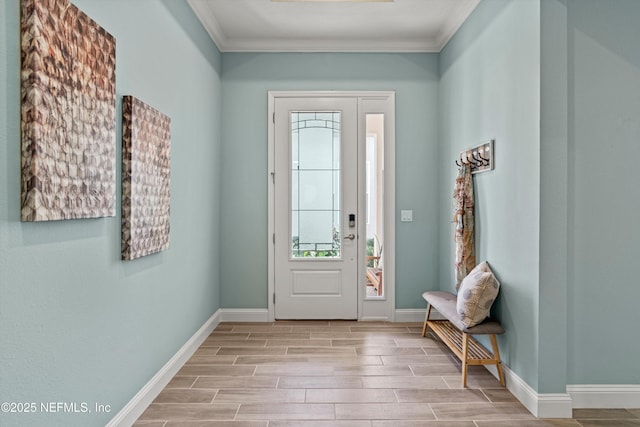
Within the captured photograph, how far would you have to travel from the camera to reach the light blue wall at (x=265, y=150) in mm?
4379

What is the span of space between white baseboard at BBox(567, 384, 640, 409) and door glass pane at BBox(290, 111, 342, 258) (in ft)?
8.00

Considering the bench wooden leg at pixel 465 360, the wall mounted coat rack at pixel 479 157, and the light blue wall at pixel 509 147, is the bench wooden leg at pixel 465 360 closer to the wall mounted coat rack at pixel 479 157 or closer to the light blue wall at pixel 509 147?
the light blue wall at pixel 509 147

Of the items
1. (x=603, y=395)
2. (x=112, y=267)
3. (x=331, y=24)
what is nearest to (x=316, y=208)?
(x=331, y=24)

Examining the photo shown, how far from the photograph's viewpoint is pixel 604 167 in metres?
2.47

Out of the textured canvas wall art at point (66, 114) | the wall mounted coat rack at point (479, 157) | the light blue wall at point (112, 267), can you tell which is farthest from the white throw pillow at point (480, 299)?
the textured canvas wall art at point (66, 114)

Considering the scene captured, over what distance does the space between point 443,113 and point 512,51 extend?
1.53 metres

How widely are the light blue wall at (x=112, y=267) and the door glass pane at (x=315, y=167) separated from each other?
915mm

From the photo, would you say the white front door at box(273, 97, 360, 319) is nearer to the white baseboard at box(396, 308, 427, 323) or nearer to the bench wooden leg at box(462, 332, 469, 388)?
the white baseboard at box(396, 308, 427, 323)

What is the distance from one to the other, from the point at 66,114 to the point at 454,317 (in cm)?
257

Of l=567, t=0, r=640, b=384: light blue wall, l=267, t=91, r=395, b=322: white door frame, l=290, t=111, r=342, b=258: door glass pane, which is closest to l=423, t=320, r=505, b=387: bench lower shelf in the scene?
l=567, t=0, r=640, b=384: light blue wall

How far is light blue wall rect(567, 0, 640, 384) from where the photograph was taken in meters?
2.46

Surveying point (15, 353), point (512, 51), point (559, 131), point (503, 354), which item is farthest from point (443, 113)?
point (15, 353)

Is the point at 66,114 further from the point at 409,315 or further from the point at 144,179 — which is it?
the point at 409,315

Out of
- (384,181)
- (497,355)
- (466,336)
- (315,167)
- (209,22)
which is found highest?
(209,22)
